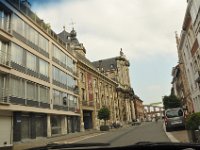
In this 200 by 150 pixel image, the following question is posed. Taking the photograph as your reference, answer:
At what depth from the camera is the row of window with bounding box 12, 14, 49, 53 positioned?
25.3m

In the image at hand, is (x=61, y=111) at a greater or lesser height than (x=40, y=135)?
greater

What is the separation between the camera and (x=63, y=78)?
37.4 metres

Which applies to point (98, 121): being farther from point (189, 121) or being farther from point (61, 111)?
point (189, 121)

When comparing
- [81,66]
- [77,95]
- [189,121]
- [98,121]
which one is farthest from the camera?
[98,121]

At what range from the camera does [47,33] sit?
32.7m

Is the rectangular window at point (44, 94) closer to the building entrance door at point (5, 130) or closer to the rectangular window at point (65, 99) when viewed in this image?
the rectangular window at point (65, 99)

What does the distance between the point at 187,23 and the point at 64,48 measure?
17724 mm

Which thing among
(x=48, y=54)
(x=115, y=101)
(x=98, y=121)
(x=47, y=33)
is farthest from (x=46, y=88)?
(x=115, y=101)

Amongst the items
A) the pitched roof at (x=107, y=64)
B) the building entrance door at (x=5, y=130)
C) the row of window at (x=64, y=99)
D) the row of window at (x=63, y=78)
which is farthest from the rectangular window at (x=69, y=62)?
the pitched roof at (x=107, y=64)

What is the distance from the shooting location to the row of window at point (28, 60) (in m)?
24.5

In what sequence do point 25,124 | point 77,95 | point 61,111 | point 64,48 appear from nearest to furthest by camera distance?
point 25,124, point 61,111, point 64,48, point 77,95

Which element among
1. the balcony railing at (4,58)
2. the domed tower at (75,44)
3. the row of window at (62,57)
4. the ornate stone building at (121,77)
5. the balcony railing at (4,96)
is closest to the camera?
the balcony railing at (4,96)

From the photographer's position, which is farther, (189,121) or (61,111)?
(61,111)

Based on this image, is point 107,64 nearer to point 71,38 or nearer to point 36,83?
point 71,38
